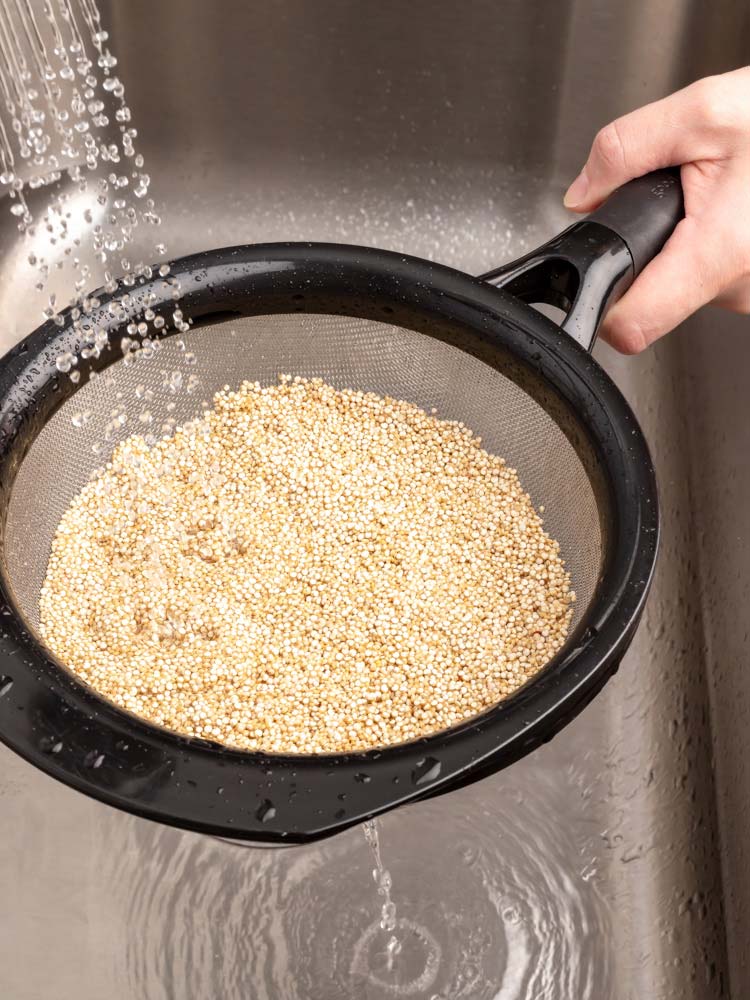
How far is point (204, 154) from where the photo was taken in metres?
1.41

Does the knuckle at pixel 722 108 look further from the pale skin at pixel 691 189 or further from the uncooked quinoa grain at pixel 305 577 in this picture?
the uncooked quinoa grain at pixel 305 577

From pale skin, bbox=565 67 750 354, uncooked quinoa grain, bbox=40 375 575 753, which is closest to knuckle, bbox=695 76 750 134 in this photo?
pale skin, bbox=565 67 750 354

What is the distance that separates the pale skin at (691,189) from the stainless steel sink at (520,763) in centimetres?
28

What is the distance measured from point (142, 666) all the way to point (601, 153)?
620 millimetres

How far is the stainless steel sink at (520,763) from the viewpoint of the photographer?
105 cm

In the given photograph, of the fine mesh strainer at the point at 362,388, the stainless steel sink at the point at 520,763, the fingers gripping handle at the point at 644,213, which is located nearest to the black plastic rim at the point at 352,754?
the fine mesh strainer at the point at 362,388

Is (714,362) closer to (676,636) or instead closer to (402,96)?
(676,636)

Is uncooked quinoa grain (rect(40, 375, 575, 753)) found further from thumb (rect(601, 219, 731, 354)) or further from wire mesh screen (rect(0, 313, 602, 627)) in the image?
thumb (rect(601, 219, 731, 354))

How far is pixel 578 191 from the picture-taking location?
1079 millimetres

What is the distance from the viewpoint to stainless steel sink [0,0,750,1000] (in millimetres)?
1046

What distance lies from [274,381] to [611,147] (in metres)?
0.40

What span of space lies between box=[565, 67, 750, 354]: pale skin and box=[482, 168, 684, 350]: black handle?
0.02m

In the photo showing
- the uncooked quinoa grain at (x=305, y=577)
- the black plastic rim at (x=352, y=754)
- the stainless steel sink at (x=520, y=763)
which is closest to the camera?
the black plastic rim at (x=352, y=754)

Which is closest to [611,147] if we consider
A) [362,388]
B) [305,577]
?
[362,388]
